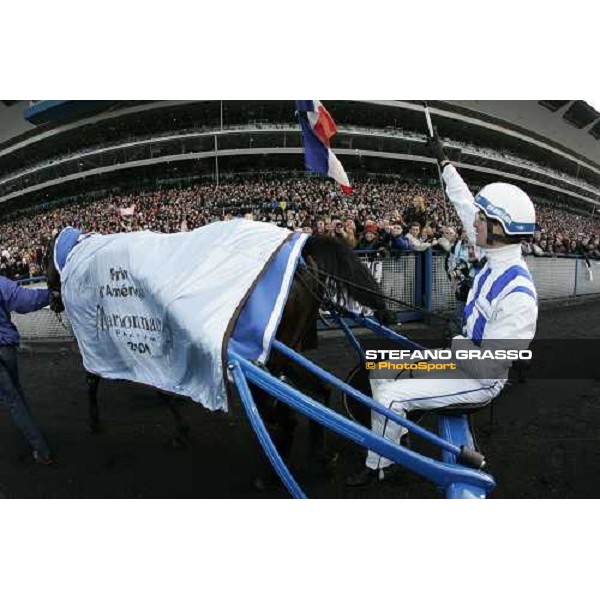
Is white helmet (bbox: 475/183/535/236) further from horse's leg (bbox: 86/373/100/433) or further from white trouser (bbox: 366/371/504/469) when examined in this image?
horse's leg (bbox: 86/373/100/433)

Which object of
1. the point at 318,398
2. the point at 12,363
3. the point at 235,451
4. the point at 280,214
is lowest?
the point at 235,451

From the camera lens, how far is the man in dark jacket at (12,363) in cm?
262

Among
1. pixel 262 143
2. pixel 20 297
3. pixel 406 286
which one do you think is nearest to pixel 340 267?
pixel 20 297

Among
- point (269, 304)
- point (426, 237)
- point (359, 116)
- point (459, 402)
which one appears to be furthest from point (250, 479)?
point (426, 237)

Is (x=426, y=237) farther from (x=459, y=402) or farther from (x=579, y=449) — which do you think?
(x=459, y=402)

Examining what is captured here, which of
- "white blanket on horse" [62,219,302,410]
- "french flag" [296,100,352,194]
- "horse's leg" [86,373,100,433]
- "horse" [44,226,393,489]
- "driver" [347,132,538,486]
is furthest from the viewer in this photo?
"horse's leg" [86,373,100,433]

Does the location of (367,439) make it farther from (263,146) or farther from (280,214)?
(263,146)

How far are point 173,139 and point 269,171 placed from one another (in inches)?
44.5

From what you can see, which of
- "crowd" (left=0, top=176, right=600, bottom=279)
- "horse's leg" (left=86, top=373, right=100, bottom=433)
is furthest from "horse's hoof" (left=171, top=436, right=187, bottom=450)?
"crowd" (left=0, top=176, right=600, bottom=279)

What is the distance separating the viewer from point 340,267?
2326mm

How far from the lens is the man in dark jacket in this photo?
2.62m

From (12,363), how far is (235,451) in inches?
63.6

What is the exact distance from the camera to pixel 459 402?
1804 millimetres

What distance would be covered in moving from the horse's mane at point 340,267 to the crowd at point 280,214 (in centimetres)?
81
